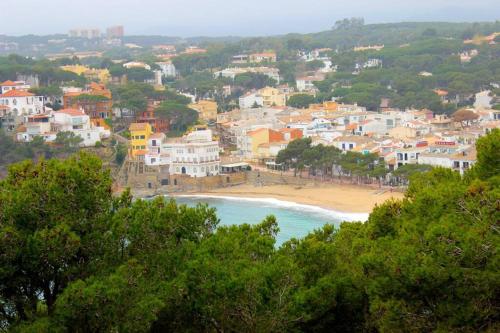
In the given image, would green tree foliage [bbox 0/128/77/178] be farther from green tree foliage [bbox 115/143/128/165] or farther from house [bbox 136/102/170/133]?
house [bbox 136/102/170/133]

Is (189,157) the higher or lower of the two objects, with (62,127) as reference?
lower

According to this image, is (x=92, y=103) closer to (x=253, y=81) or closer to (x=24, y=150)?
(x=24, y=150)

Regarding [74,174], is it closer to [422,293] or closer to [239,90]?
[422,293]

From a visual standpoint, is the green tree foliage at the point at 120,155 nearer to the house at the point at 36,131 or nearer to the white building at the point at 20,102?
the house at the point at 36,131

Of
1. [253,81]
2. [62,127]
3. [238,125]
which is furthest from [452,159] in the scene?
[253,81]

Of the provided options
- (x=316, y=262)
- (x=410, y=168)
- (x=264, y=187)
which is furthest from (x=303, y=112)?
(x=316, y=262)

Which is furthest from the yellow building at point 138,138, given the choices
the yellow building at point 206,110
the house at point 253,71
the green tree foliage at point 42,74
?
the house at point 253,71

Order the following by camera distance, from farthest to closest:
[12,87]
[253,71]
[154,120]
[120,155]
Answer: [253,71], [12,87], [154,120], [120,155]
